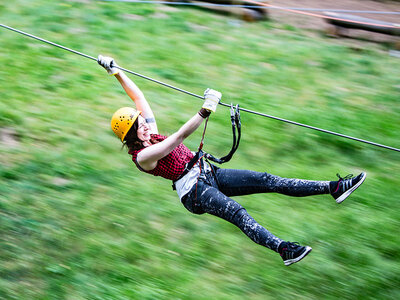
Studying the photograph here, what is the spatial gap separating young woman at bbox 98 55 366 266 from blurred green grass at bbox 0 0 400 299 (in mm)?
870

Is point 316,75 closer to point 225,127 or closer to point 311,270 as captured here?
point 225,127

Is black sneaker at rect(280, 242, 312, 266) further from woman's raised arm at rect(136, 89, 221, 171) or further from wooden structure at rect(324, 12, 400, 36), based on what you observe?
wooden structure at rect(324, 12, 400, 36)

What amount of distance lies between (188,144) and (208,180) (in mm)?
2064

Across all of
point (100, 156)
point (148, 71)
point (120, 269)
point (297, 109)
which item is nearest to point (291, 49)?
point (297, 109)

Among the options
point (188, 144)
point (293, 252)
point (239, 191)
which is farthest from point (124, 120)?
point (188, 144)

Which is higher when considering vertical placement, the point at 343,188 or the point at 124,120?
the point at 124,120

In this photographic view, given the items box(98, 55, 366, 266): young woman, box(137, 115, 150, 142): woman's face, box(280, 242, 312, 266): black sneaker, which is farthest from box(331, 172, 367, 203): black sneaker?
box(137, 115, 150, 142): woman's face

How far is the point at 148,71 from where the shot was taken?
7.37 m

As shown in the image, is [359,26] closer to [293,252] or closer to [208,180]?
[208,180]

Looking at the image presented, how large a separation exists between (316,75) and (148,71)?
2498 millimetres

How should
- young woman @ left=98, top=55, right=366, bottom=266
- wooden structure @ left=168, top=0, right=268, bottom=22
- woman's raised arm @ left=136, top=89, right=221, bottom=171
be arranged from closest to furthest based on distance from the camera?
woman's raised arm @ left=136, top=89, right=221, bottom=171 → young woman @ left=98, top=55, right=366, bottom=266 → wooden structure @ left=168, top=0, right=268, bottom=22

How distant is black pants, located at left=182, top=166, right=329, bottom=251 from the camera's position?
3789 mm

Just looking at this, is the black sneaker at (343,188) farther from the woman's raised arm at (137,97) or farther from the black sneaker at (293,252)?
the woman's raised arm at (137,97)

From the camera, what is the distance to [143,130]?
3.91 meters
